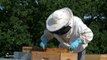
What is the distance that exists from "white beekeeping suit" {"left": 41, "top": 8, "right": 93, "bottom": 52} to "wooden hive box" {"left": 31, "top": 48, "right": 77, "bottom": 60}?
1.60 feet

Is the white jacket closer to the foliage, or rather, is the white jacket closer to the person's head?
the person's head

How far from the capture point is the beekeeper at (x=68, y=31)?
18.6 feet

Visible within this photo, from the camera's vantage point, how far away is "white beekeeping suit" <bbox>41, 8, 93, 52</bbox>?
223 inches

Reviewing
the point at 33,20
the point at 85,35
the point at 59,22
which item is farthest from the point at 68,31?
the point at 33,20

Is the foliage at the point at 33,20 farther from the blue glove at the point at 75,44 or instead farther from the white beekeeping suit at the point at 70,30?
the blue glove at the point at 75,44

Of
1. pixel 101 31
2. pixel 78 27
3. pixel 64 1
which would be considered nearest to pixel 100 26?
pixel 101 31

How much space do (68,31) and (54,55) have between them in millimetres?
932

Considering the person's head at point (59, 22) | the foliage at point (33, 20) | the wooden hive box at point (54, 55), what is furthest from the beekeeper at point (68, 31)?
the foliage at point (33, 20)

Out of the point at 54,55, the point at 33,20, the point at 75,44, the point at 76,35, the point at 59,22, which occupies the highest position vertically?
the point at 33,20

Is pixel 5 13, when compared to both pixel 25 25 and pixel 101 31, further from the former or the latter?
pixel 101 31

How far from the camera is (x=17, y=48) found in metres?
26.7

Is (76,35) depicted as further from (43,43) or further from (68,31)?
(43,43)

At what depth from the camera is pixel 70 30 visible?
6023 mm

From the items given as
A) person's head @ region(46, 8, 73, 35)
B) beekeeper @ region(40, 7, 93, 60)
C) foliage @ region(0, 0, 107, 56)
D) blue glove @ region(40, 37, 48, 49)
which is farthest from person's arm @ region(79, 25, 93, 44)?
foliage @ region(0, 0, 107, 56)
